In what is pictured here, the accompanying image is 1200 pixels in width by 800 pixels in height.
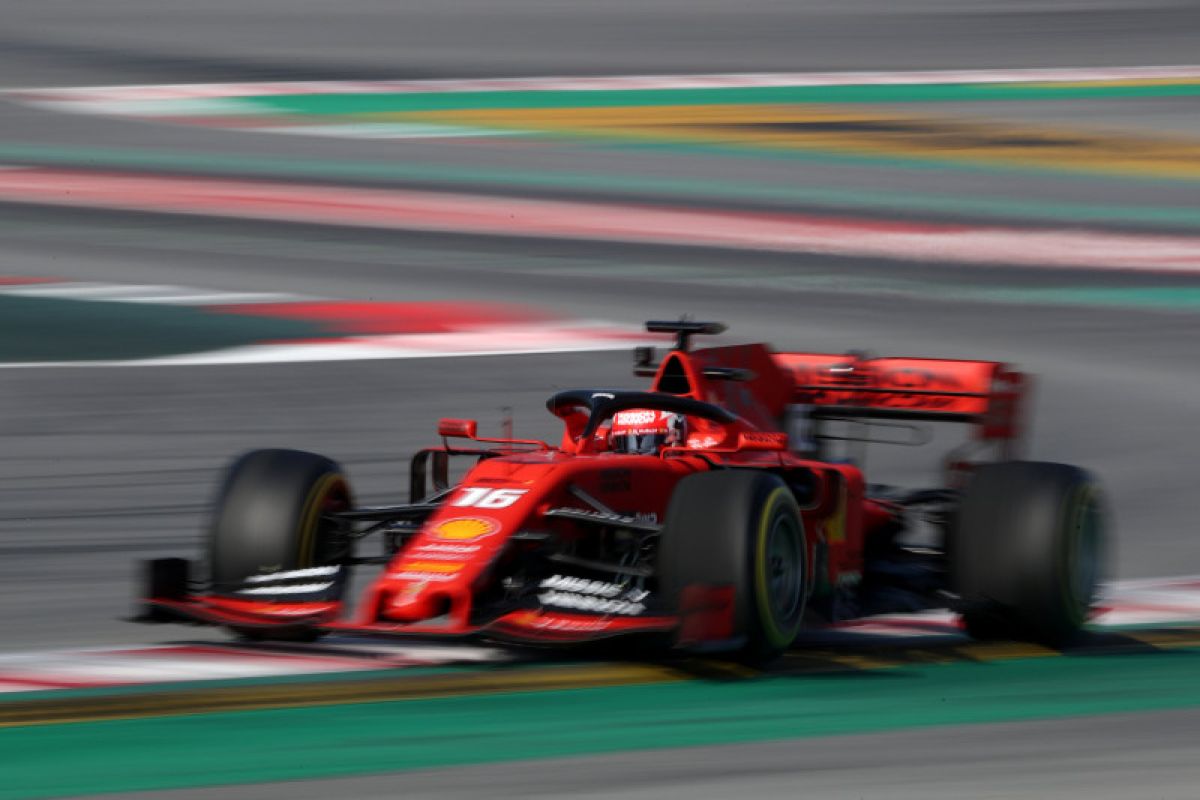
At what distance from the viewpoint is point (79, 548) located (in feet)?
34.0

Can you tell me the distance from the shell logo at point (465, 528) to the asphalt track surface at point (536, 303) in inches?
53.7

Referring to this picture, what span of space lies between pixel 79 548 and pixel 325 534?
2.75m

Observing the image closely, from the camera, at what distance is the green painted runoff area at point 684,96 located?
Answer: 27672mm

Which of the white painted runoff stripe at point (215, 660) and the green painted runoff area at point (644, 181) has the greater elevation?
the green painted runoff area at point (644, 181)

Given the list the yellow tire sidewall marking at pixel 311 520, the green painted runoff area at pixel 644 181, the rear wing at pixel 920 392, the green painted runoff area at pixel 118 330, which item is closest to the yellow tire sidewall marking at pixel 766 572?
the yellow tire sidewall marking at pixel 311 520

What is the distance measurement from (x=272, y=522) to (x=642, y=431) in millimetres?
1483

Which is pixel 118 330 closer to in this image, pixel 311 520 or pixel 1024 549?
pixel 311 520

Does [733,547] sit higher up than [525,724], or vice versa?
[733,547]

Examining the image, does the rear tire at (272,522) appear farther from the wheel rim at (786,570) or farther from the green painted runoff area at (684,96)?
the green painted runoff area at (684,96)

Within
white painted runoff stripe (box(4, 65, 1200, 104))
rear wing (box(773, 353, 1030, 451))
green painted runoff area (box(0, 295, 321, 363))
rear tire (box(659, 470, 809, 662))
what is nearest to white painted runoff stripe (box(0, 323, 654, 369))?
green painted runoff area (box(0, 295, 321, 363))

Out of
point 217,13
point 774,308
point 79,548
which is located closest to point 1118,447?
point 774,308

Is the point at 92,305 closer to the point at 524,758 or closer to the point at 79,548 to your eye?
the point at 79,548

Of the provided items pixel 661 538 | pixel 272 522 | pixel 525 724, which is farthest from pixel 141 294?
pixel 525 724

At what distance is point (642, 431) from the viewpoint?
8.27 meters
